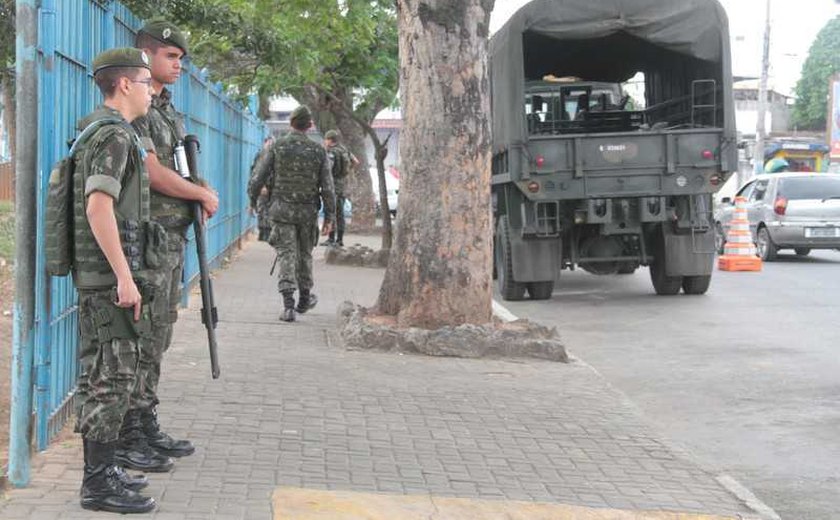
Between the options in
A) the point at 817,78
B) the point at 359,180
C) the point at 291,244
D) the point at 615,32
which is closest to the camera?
the point at 291,244

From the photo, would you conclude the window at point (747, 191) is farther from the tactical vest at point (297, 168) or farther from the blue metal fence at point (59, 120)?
the blue metal fence at point (59, 120)

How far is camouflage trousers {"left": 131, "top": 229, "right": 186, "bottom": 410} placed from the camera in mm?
4672

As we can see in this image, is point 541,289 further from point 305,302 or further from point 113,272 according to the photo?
point 113,272

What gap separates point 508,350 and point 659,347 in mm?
1854

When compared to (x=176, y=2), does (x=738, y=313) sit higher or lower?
lower

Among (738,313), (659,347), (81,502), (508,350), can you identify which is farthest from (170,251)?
(738,313)

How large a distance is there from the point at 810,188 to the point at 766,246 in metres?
1.23

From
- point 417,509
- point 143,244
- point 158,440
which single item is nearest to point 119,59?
point 143,244

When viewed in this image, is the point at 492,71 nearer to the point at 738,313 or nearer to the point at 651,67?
the point at 651,67

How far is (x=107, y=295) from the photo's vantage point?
165 inches

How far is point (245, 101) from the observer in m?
19.9

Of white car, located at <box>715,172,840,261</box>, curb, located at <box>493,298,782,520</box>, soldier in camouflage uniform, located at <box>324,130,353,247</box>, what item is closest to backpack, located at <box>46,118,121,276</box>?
curb, located at <box>493,298,782,520</box>

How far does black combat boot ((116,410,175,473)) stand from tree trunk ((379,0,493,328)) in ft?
13.7

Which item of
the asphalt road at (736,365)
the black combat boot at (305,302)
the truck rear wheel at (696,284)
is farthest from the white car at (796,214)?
the black combat boot at (305,302)
